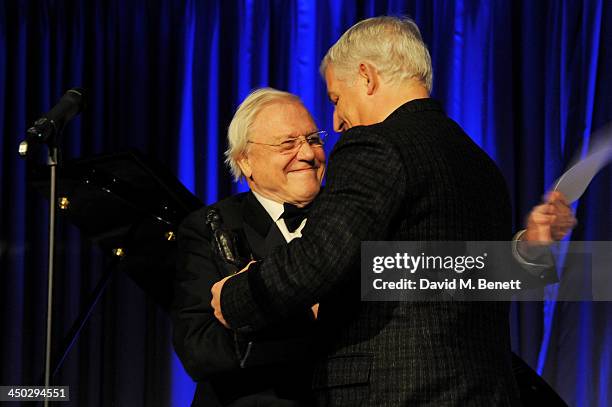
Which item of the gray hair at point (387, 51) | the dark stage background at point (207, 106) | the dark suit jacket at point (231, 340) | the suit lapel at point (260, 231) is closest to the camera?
the gray hair at point (387, 51)

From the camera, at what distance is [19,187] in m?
4.50

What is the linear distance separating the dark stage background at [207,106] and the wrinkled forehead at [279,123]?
1.98 metres

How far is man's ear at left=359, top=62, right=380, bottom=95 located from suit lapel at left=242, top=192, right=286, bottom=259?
575 millimetres

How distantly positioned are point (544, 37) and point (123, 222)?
98.5 inches

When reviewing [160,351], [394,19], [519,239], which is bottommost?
[160,351]

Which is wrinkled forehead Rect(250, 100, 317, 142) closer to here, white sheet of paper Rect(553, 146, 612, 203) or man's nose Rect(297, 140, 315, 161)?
man's nose Rect(297, 140, 315, 161)

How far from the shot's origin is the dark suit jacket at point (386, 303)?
155cm

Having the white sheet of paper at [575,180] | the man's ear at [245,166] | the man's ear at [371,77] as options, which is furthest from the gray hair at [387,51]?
the man's ear at [245,166]

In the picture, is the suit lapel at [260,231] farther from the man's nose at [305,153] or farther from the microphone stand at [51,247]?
the microphone stand at [51,247]

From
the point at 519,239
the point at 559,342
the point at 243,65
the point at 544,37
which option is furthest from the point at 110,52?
the point at 519,239

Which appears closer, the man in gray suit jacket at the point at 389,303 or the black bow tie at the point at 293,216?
the man in gray suit jacket at the point at 389,303

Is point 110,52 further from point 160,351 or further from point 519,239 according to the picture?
point 519,239

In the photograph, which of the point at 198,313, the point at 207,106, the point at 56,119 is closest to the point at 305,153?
the point at 198,313

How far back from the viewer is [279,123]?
2.35 m
